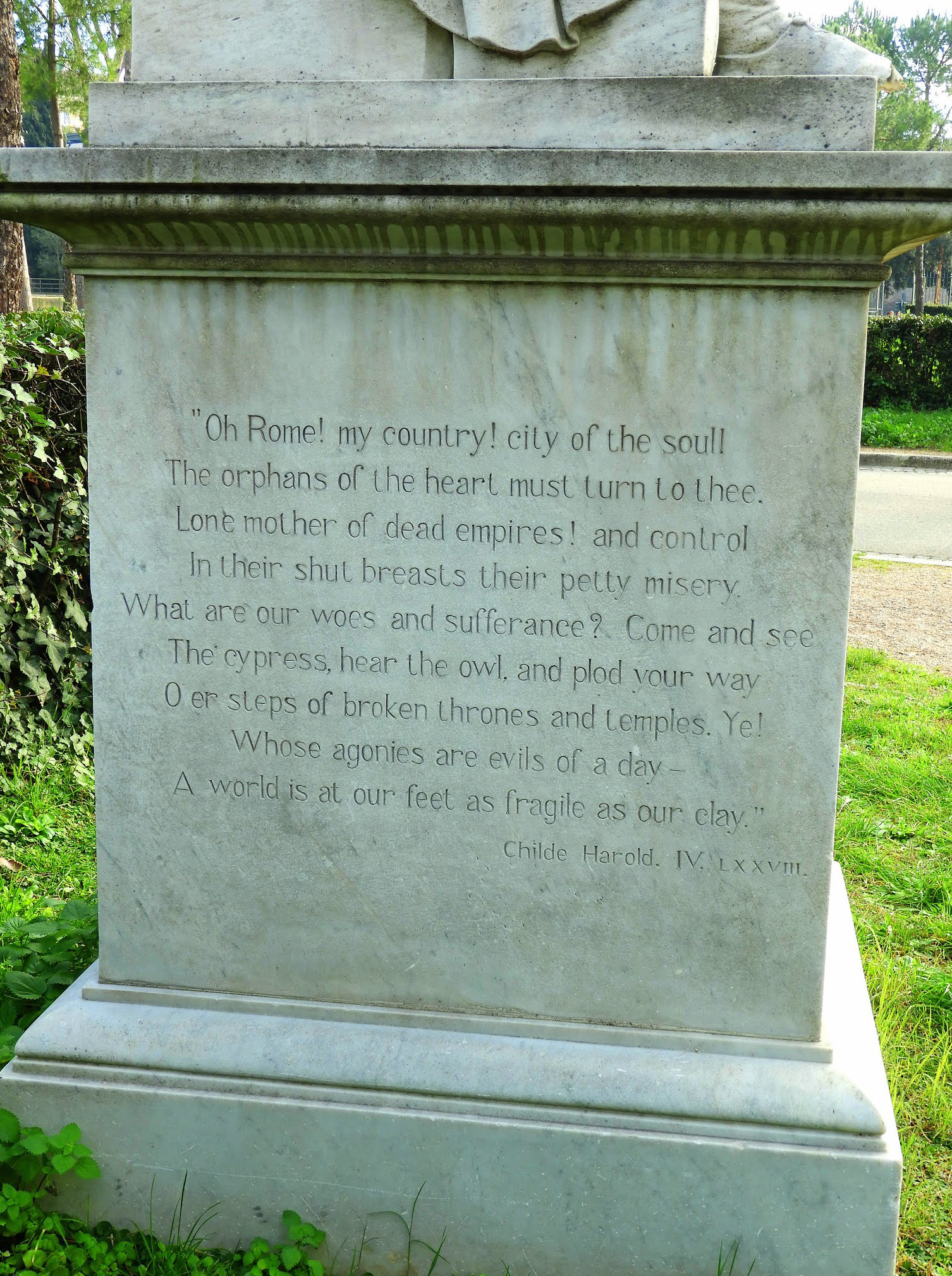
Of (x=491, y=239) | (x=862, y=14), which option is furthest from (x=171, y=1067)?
(x=862, y=14)

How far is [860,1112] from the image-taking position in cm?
213

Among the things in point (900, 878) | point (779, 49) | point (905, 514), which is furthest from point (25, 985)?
point (905, 514)

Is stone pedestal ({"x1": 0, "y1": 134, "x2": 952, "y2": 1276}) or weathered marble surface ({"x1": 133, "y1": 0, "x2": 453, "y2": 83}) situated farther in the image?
weathered marble surface ({"x1": 133, "y1": 0, "x2": 453, "y2": 83})

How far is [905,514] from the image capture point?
13.0m

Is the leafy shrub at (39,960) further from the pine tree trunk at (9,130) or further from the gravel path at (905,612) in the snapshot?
the pine tree trunk at (9,130)

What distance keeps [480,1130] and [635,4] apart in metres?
2.13

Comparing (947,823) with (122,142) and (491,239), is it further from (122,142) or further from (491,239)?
(122,142)

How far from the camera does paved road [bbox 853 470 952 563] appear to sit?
11.1 meters

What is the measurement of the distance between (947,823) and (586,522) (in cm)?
290

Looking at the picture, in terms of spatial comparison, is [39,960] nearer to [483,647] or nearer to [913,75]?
[483,647]

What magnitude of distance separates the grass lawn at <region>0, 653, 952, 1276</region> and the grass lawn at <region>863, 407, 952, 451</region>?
46.7 feet

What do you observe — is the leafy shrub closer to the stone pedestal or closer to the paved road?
the stone pedestal

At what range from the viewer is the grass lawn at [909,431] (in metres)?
19.3

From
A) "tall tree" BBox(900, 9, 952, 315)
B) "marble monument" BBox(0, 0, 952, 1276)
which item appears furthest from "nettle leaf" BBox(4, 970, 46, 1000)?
"tall tree" BBox(900, 9, 952, 315)
